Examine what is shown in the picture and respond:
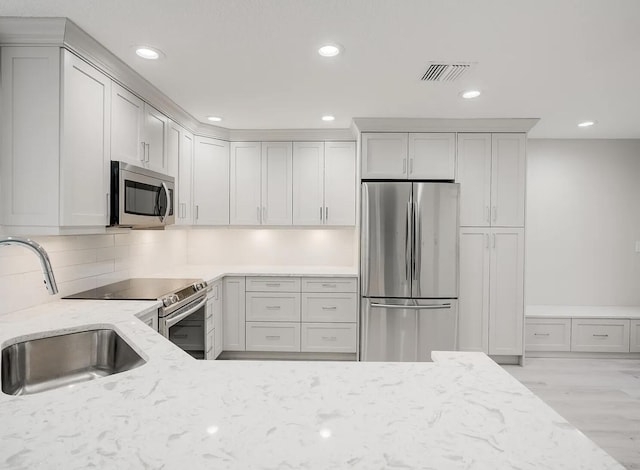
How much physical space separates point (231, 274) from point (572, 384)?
3.29 m

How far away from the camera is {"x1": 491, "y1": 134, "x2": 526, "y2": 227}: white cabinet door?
368 cm

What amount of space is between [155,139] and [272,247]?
73.1 inches

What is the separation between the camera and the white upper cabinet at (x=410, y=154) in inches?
145

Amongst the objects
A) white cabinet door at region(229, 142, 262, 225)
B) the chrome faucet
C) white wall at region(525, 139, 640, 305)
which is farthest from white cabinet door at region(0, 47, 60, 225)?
white wall at region(525, 139, 640, 305)

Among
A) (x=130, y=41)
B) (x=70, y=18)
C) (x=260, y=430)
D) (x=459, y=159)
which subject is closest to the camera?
(x=260, y=430)

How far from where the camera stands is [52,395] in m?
1.01

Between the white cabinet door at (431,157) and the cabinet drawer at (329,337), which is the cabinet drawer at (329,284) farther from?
the white cabinet door at (431,157)

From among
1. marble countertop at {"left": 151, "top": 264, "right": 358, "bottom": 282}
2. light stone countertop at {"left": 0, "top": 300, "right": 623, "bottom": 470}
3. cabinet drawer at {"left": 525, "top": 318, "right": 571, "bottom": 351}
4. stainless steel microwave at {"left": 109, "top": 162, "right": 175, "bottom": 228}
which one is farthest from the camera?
cabinet drawer at {"left": 525, "top": 318, "right": 571, "bottom": 351}

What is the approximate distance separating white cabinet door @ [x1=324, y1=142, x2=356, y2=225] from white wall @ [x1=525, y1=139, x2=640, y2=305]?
Answer: 2.11 metres

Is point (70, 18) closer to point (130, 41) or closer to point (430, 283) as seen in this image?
point (130, 41)

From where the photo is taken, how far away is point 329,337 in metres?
3.75

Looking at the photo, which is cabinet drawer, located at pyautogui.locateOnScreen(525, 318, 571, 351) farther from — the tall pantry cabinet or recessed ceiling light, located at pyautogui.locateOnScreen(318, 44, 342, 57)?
recessed ceiling light, located at pyautogui.locateOnScreen(318, 44, 342, 57)

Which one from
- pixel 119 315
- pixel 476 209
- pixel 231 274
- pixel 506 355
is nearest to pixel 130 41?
pixel 119 315

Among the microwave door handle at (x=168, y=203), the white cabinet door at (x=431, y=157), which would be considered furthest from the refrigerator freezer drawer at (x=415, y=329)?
the microwave door handle at (x=168, y=203)
